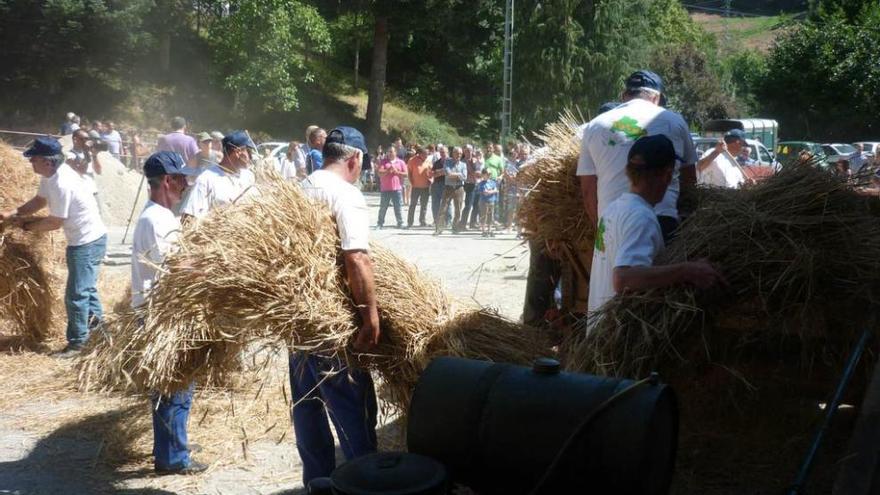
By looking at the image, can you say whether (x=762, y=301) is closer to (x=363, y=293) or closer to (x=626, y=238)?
(x=626, y=238)

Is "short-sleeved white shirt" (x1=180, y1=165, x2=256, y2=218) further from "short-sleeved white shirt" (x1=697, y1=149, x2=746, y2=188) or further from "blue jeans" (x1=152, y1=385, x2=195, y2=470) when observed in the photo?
"short-sleeved white shirt" (x1=697, y1=149, x2=746, y2=188)

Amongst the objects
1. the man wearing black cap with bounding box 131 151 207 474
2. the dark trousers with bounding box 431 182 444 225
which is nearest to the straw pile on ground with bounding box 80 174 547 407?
the man wearing black cap with bounding box 131 151 207 474

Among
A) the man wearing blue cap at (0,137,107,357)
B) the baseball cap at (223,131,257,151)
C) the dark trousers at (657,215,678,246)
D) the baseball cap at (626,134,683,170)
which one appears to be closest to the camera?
the baseball cap at (626,134,683,170)

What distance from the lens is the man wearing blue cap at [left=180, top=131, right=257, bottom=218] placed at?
596 centimetres

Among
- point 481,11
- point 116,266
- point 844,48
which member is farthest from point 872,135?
point 116,266

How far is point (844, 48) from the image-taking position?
44.2m

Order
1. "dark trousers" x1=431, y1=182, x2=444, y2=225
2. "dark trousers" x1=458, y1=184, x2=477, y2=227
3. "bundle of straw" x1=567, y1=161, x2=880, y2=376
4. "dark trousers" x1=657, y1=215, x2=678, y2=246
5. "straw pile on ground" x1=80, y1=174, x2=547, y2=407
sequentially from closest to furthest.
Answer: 1. "bundle of straw" x1=567, y1=161, x2=880, y2=376
2. "straw pile on ground" x1=80, y1=174, x2=547, y2=407
3. "dark trousers" x1=657, y1=215, x2=678, y2=246
4. "dark trousers" x1=458, y1=184, x2=477, y2=227
5. "dark trousers" x1=431, y1=182, x2=444, y2=225

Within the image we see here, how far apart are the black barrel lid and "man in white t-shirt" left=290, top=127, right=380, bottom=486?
164cm

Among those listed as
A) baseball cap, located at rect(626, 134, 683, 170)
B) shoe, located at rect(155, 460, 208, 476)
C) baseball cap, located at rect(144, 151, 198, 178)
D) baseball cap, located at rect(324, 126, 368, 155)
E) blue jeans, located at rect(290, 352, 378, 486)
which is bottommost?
shoe, located at rect(155, 460, 208, 476)

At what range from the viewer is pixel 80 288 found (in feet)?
24.3

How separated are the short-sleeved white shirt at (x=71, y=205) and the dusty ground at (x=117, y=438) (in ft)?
3.60

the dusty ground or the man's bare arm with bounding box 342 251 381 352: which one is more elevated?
the man's bare arm with bounding box 342 251 381 352

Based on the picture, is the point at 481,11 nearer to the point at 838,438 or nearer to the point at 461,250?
the point at 461,250

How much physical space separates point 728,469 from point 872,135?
45362 mm
